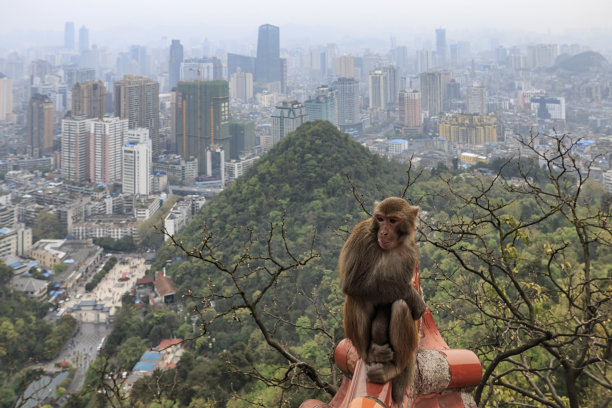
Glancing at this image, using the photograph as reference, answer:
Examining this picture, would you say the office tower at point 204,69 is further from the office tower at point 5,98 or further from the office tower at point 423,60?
the office tower at point 423,60

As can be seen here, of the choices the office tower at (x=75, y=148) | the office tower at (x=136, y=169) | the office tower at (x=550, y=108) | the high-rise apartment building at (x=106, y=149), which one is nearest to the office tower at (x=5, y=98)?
the office tower at (x=75, y=148)

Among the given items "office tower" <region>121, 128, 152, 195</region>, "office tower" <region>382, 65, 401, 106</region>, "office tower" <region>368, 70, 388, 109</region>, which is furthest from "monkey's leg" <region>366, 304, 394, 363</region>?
"office tower" <region>382, 65, 401, 106</region>

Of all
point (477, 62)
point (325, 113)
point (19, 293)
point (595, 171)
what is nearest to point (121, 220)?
point (19, 293)

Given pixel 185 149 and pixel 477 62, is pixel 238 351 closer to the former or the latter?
pixel 185 149

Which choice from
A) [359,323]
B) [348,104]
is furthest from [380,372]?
[348,104]

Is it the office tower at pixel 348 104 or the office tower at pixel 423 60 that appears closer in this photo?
the office tower at pixel 348 104

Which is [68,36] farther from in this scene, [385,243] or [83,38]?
[385,243]

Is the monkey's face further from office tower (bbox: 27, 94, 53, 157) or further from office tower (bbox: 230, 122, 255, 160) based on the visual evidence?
office tower (bbox: 27, 94, 53, 157)
